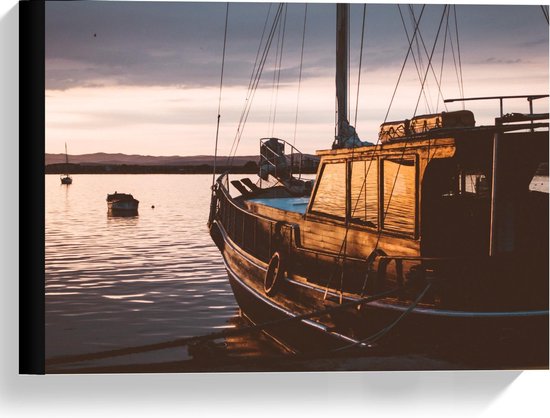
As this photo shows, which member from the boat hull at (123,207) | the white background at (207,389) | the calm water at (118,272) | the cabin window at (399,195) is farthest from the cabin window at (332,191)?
the boat hull at (123,207)

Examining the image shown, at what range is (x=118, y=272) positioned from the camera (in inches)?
233

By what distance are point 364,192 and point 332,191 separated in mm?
421

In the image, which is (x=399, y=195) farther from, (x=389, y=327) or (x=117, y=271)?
(x=117, y=271)

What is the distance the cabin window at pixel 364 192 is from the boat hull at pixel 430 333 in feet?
2.16

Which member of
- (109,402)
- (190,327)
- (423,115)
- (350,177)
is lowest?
(109,402)

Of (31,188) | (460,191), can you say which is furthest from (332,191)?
(31,188)

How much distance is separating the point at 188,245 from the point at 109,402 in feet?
4.31

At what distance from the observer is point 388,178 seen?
20.0 ft

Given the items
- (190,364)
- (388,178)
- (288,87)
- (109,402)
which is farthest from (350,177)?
(109,402)

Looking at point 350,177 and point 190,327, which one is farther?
point 350,177

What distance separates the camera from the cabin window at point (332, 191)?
A: 6602mm

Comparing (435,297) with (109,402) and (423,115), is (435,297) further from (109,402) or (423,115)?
(109,402)
